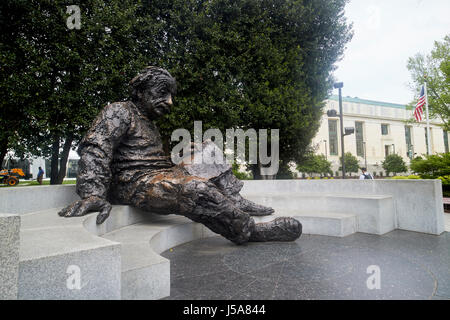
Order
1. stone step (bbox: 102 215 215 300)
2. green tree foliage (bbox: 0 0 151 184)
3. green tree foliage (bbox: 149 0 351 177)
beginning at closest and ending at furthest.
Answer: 1. stone step (bbox: 102 215 215 300)
2. green tree foliage (bbox: 0 0 151 184)
3. green tree foliage (bbox: 149 0 351 177)

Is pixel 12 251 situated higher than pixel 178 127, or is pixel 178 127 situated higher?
pixel 178 127

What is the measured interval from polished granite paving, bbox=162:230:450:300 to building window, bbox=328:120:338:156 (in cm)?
5972

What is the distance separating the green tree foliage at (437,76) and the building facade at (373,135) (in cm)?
2644

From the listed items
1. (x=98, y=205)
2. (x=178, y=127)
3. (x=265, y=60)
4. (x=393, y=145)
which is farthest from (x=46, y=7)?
(x=393, y=145)

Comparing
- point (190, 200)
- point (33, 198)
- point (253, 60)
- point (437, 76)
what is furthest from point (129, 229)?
point (437, 76)

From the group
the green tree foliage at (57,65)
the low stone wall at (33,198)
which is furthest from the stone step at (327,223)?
the green tree foliage at (57,65)

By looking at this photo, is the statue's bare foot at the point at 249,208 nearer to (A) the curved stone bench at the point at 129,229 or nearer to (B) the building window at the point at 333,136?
(A) the curved stone bench at the point at 129,229

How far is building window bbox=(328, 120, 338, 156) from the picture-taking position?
59875mm

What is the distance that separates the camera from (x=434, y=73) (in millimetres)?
25672

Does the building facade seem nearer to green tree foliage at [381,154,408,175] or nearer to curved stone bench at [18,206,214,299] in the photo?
green tree foliage at [381,154,408,175]

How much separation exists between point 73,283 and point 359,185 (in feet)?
19.9

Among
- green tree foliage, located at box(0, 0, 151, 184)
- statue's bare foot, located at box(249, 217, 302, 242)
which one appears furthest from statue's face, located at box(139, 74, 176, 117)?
green tree foliage, located at box(0, 0, 151, 184)

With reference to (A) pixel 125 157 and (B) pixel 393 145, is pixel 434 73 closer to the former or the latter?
(A) pixel 125 157

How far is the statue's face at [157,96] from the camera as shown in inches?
146
